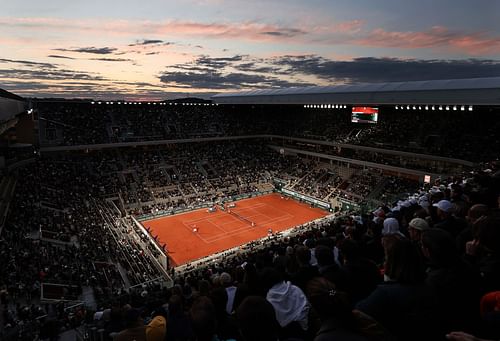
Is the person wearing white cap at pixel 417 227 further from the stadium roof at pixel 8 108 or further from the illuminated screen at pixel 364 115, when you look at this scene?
the illuminated screen at pixel 364 115

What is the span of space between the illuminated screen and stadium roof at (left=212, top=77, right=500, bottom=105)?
5985 millimetres

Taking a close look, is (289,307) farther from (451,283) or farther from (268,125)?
(268,125)

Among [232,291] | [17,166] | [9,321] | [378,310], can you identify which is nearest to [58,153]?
[17,166]

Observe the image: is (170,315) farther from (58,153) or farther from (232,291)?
(58,153)

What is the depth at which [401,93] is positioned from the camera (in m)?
32.9

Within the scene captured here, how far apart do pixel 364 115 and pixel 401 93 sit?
11.5 meters

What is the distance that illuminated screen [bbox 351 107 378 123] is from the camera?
43213mm

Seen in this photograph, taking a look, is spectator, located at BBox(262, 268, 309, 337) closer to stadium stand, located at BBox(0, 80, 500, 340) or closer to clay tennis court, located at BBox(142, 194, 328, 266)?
stadium stand, located at BBox(0, 80, 500, 340)

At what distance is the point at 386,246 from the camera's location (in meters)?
3.37

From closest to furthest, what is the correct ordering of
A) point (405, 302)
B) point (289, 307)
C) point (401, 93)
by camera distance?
point (405, 302)
point (289, 307)
point (401, 93)

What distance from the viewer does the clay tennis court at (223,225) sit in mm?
29750

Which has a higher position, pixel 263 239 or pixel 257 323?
pixel 257 323

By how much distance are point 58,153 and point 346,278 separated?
4477cm

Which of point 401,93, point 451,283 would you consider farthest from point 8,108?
point 401,93
